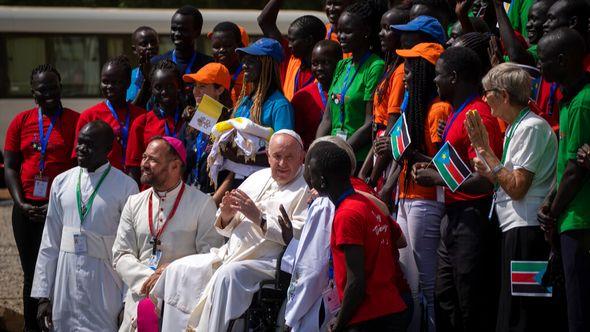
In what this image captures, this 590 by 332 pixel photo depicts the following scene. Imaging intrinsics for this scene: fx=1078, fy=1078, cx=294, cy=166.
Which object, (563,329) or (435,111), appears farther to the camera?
(435,111)

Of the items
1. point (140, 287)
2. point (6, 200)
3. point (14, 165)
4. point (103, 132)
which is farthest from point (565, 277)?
point (6, 200)

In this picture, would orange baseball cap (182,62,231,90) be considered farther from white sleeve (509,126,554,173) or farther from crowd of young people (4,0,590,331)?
white sleeve (509,126,554,173)

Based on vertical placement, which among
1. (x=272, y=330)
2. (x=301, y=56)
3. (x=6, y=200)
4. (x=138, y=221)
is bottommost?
(x=6, y=200)

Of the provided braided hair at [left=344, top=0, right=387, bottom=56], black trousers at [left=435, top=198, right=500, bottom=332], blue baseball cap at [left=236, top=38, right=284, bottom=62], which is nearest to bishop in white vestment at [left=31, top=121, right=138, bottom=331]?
blue baseball cap at [left=236, top=38, right=284, bottom=62]

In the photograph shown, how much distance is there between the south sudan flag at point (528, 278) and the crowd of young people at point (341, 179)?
0.04 ft

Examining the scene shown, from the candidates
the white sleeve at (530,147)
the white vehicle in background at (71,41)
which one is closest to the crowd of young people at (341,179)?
the white sleeve at (530,147)

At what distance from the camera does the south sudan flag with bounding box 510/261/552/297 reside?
254 inches

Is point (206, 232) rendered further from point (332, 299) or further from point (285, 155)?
point (332, 299)

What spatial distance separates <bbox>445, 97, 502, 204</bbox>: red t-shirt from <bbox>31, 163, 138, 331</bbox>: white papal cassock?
111 inches

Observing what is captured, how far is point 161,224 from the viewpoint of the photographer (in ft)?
26.3

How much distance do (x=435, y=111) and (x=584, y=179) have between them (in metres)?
1.31

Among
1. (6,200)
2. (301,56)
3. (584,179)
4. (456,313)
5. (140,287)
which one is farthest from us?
(6,200)

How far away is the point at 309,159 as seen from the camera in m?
6.55

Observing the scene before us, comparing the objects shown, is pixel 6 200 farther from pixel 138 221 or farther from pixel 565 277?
pixel 565 277
